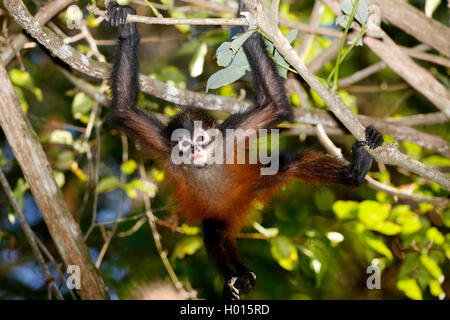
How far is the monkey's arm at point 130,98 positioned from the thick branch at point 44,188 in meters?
0.96

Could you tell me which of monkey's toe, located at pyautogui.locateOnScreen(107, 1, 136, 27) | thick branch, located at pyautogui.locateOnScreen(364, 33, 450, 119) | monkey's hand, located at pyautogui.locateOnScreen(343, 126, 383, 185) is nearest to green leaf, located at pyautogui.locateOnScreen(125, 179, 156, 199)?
monkey's toe, located at pyautogui.locateOnScreen(107, 1, 136, 27)

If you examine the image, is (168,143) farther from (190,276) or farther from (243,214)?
(190,276)

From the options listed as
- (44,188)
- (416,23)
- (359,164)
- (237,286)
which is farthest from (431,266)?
(44,188)

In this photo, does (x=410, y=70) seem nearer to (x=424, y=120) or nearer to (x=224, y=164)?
(x=424, y=120)

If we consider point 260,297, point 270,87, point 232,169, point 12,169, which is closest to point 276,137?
point 232,169

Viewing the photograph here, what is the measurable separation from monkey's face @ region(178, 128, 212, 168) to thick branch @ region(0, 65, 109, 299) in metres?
1.60

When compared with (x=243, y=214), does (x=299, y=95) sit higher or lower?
higher

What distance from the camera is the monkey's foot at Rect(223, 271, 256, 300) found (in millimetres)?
5922

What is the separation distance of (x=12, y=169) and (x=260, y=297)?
5.13 m

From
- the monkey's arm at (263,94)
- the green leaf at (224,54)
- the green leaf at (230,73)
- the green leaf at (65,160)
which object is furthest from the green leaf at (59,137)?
the green leaf at (224,54)

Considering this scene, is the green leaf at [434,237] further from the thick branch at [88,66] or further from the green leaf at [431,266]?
the thick branch at [88,66]

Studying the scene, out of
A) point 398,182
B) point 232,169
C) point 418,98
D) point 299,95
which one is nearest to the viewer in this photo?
point 232,169

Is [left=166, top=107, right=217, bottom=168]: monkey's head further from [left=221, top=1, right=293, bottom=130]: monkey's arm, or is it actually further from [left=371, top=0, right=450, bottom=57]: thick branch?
[left=371, top=0, right=450, bottom=57]: thick branch

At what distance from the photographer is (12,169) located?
902 cm
